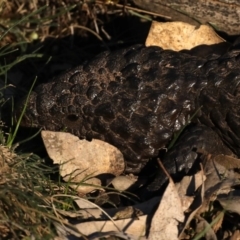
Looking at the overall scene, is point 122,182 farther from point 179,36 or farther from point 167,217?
point 179,36

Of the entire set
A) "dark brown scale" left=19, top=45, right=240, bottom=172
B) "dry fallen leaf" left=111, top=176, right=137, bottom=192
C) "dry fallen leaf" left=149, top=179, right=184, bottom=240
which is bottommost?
"dry fallen leaf" left=111, top=176, right=137, bottom=192

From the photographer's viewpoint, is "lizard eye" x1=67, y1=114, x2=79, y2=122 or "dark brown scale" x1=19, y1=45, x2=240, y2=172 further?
"lizard eye" x1=67, y1=114, x2=79, y2=122

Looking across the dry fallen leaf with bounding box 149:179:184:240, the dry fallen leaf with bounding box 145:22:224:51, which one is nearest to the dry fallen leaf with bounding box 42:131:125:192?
the dry fallen leaf with bounding box 149:179:184:240

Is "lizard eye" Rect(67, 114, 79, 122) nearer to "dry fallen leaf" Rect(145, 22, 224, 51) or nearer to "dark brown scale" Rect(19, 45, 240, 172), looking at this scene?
"dark brown scale" Rect(19, 45, 240, 172)

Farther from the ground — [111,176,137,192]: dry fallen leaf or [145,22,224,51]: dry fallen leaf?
[145,22,224,51]: dry fallen leaf

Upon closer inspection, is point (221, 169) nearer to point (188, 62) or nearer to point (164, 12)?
point (188, 62)
